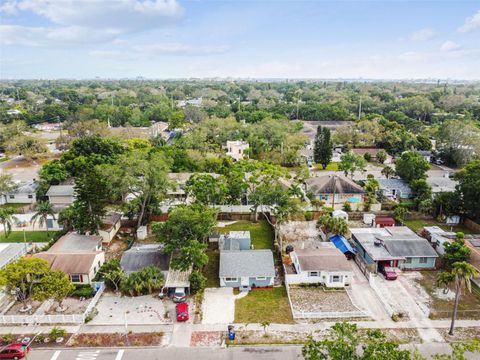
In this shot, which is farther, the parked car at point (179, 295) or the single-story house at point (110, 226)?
the single-story house at point (110, 226)

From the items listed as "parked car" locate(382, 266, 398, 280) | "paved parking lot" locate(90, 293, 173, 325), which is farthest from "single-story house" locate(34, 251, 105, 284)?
"parked car" locate(382, 266, 398, 280)

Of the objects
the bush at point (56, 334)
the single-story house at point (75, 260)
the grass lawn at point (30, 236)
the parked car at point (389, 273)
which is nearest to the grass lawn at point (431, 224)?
the parked car at point (389, 273)

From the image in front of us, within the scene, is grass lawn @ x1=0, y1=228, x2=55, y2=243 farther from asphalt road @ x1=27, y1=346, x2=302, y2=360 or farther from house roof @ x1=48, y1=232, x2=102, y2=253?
asphalt road @ x1=27, y1=346, x2=302, y2=360

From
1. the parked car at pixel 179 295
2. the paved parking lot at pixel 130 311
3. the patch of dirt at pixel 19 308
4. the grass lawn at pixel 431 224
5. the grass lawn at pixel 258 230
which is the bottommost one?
the patch of dirt at pixel 19 308

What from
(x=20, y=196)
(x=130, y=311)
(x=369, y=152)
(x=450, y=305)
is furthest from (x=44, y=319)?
(x=369, y=152)

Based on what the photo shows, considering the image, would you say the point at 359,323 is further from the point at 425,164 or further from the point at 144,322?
the point at 425,164

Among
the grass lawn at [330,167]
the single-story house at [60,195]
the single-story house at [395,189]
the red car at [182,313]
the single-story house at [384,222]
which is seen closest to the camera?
the red car at [182,313]

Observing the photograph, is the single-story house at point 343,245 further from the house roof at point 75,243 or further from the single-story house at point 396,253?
the house roof at point 75,243
